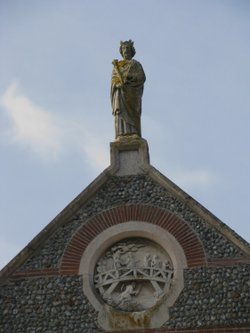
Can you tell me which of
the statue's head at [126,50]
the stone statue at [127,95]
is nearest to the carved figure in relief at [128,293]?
the stone statue at [127,95]

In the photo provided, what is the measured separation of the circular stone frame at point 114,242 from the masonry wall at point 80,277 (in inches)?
4.4

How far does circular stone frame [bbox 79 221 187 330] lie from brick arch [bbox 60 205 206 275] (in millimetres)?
87

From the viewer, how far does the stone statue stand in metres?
17.8

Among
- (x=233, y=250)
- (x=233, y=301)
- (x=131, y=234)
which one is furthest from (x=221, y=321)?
(x=131, y=234)

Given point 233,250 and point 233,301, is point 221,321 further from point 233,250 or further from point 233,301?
point 233,250

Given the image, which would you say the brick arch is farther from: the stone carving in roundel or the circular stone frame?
the stone carving in roundel

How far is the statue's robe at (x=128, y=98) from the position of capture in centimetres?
1777

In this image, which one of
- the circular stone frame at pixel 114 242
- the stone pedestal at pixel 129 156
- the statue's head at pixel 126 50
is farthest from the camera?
the statue's head at pixel 126 50

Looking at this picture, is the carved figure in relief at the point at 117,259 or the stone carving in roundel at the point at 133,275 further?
the carved figure in relief at the point at 117,259

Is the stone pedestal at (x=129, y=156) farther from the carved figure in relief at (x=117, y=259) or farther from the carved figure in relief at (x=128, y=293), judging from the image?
the carved figure in relief at (x=128, y=293)

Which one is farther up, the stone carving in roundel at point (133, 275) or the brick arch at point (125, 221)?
the brick arch at point (125, 221)

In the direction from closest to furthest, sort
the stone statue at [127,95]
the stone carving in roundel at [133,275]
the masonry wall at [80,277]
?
1. the masonry wall at [80,277]
2. the stone carving in roundel at [133,275]
3. the stone statue at [127,95]

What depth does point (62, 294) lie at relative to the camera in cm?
1563

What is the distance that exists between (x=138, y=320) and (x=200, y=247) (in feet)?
6.01
